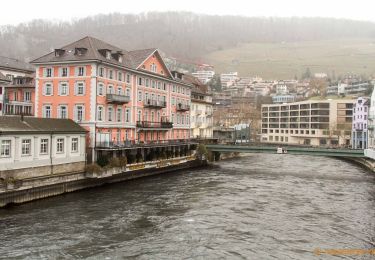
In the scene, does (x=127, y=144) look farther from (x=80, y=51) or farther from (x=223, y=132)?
(x=223, y=132)

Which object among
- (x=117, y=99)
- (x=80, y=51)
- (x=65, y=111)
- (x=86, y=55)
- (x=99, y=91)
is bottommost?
(x=65, y=111)

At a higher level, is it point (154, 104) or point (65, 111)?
point (154, 104)

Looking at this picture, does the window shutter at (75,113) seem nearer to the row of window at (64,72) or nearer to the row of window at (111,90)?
the row of window at (111,90)

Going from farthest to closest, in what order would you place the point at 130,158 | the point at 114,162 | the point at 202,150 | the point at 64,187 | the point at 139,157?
1. the point at 202,150
2. the point at 139,157
3. the point at 130,158
4. the point at 114,162
5. the point at 64,187

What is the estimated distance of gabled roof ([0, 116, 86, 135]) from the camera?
122 ft

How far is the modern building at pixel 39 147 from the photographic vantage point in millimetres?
36438

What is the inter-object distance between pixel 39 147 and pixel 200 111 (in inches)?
2097

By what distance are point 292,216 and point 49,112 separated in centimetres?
3459

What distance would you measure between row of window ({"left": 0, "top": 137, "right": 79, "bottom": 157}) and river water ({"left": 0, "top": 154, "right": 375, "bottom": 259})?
5.20 meters

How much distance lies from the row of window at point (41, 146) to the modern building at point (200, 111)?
41.4 metres

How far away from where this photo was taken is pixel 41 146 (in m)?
40.4

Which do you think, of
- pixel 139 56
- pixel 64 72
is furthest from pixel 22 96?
pixel 139 56

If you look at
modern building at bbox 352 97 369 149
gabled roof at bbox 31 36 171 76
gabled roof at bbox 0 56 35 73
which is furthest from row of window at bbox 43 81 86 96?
modern building at bbox 352 97 369 149

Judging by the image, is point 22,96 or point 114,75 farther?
point 22,96
